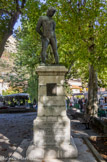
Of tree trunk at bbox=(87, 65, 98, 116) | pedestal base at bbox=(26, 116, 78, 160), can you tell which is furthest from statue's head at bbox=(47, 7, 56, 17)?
tree trunk at bbox=(87, 65, 98, 116)

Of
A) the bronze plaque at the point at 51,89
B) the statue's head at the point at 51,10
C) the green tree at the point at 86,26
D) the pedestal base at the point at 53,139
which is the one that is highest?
the green tree at the point at 86,26

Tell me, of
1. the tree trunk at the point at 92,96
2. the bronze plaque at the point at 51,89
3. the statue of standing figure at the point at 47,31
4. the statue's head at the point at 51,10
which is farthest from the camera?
the tree trunk at the point at 92,96

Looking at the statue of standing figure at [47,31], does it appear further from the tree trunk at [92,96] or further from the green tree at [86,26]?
the tree trunk at [92,96]

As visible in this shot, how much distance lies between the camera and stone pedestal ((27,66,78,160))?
5.23m

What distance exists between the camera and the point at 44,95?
568 centimetres

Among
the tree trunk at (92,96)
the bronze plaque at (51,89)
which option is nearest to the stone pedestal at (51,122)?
the bronze plaque at (51,89)

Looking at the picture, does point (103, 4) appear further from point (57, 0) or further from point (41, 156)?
point (41, 156)

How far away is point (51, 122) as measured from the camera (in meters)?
5.55

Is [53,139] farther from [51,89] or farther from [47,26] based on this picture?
[47,26]

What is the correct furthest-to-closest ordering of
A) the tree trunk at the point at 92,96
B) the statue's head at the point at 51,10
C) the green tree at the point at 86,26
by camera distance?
1. the tree trunk at the point at 92,96
2. the green tree at the point at 86,26
3. the statue's head at the point at 51,10

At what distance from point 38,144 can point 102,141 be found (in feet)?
10.8

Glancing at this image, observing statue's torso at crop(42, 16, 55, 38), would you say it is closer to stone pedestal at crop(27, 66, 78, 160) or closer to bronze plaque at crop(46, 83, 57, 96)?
stone pedestal at crop(27, 66, 78, 160)

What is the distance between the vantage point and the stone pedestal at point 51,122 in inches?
206

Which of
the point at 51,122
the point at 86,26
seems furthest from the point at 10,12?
the point at 51,122
